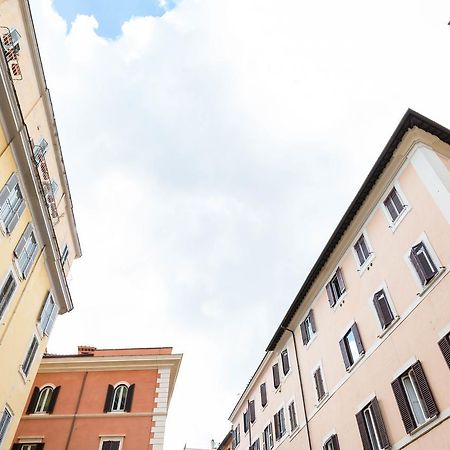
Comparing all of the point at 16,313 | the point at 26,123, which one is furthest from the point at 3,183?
the point at 16,313

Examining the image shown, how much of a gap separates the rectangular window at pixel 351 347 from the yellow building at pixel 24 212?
13.9 metres

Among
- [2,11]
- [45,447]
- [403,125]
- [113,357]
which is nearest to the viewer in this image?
[2,11]

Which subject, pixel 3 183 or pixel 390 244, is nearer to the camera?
pixel 3 183

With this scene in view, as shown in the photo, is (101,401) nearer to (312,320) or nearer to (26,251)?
(26,251)

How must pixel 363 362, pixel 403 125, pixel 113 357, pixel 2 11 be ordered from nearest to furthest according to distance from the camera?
1. pixel 2 11
2. pixel 403 125
3. pixel 363 362
4. pixel 113 357

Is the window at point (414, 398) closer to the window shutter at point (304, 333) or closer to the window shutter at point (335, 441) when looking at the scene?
the window shutter at point (335, 441)

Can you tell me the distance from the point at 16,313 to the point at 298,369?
48.7ft

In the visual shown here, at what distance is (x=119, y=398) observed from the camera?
81.4 ft

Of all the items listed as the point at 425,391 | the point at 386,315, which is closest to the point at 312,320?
the point at 386,315

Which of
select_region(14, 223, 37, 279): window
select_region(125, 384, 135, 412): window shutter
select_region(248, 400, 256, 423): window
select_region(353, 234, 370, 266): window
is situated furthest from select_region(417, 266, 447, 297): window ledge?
select_region(248, 400, 256, 423): window

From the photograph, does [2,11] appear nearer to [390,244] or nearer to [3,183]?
[3,183]

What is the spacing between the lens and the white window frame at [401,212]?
16481 millimetres

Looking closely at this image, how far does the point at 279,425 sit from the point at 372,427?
11126mm

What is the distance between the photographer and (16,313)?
17.7 m
